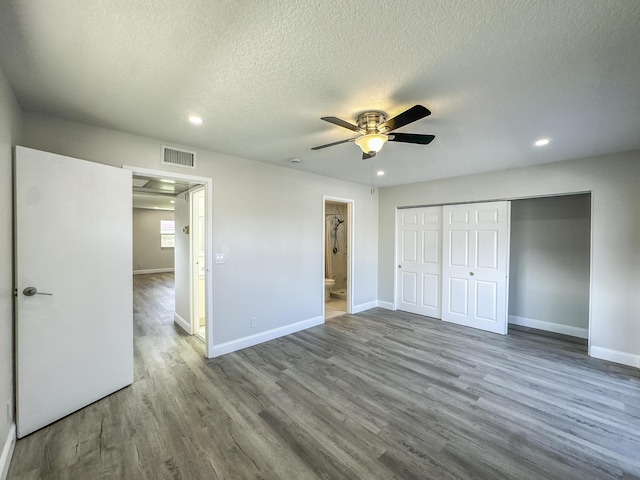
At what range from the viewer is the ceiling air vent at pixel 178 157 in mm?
2842

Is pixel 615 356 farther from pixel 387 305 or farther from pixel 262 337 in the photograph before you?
pixel 262 337

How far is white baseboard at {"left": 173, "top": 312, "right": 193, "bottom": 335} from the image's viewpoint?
402cm

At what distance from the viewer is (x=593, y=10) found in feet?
3.86

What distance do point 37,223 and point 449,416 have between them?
144 inches

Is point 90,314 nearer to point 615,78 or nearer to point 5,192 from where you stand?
point 5,192

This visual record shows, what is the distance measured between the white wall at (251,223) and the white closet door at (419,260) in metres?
1.52

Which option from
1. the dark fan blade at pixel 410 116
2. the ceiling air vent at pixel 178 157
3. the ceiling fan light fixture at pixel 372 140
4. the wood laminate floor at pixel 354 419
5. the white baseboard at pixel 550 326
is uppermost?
the ceiling air vent at pixel 178 157

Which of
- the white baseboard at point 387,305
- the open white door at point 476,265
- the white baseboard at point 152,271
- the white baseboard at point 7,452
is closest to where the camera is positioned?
the white baseboard at point 7,452

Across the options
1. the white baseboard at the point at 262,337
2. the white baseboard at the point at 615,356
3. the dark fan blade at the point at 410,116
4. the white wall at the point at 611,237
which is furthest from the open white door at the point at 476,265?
the dark fan blade at the point at 410,116

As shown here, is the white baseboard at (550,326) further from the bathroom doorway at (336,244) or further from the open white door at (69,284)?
the open white door at (69,284)

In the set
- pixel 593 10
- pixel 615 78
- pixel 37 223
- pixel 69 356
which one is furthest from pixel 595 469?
pixel 37 223

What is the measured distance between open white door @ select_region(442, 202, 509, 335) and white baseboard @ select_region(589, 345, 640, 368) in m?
0.97

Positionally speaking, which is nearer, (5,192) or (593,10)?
(593,10)

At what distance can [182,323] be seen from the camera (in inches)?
168
